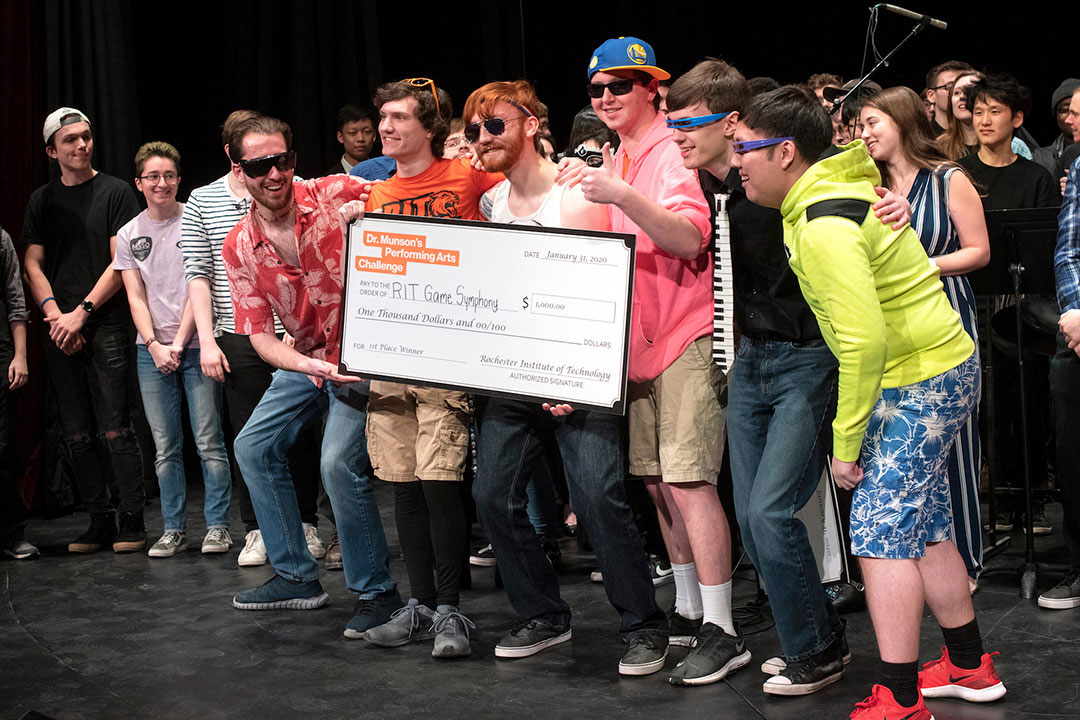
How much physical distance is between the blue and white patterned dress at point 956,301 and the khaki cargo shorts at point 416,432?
160cm

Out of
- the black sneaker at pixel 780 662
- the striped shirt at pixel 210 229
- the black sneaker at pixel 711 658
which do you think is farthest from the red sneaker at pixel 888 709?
the striped shirt at pixel 210 229

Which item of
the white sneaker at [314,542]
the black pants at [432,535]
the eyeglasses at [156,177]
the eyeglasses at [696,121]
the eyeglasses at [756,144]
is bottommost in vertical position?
the white sneaker at [314,542]

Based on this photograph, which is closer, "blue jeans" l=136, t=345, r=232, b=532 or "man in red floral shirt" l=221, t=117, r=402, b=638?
"man in red floral shirt" l=221, t=117, r=402, b=638

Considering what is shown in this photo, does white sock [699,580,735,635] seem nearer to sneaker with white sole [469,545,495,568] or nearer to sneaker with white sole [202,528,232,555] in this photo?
sneaker with white sole [469,545,495,568]

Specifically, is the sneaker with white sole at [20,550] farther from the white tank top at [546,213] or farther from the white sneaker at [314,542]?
the white tank top at [546,213]

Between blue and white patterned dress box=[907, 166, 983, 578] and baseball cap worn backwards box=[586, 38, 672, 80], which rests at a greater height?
baseball cap worn backwards box=[586, 38, 672, 80]

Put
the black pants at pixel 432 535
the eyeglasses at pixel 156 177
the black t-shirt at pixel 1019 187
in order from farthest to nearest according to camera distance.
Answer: the eyeglasses at pixel 156 177 < the black t-shirt at pixel 1019 187 < the black pants at pixel 432 535

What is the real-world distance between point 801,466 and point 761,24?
5.42m

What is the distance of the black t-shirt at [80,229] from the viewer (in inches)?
220

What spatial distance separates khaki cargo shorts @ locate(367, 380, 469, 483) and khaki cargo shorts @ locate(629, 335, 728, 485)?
27.2 inches

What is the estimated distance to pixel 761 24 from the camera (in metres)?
7.78

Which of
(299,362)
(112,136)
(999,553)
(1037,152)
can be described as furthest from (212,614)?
(1037,152)

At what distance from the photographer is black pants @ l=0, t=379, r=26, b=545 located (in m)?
5.20

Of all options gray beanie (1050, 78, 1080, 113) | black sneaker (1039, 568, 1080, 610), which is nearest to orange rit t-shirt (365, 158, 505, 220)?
black sneaker (1039, 568, 1080, 610)
